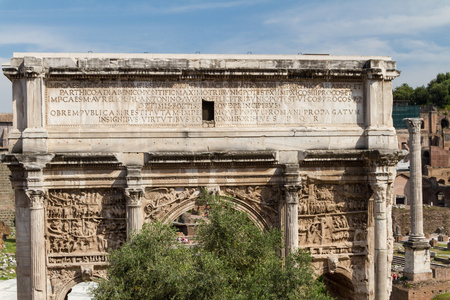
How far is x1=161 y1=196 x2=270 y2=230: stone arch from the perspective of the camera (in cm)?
1365

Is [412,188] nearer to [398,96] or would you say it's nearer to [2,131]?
[2,131]

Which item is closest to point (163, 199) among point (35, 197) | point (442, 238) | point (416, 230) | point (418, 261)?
point (35, 197)

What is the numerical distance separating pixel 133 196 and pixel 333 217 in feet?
16.7

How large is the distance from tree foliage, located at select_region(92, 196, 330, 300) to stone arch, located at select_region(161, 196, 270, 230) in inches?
61.5

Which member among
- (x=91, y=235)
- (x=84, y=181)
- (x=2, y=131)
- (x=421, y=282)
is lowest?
(x=421, y=282)

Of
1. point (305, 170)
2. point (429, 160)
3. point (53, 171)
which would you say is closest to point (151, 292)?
point (53, 171)

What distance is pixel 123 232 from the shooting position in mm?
13586

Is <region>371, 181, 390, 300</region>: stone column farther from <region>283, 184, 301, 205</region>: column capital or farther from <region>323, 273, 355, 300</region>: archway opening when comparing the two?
<region>283, 184, 301, 205</region>: column capital

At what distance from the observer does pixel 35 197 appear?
42.4ft

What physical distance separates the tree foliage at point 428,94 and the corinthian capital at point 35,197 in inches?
3547

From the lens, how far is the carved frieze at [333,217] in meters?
14.2

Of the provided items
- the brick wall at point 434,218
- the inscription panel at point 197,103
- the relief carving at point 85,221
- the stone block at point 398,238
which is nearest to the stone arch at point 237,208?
the relief carving at point 85,221

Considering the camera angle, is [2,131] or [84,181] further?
[2,131]

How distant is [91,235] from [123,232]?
0.77 m
